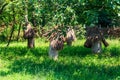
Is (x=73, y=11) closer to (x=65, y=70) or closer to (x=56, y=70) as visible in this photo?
(x=65, y=70)

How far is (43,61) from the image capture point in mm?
16453

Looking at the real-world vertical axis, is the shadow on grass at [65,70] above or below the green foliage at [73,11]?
below

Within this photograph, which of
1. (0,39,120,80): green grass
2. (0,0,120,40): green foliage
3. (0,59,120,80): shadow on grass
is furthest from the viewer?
(0,59,120,80): shadow on grass

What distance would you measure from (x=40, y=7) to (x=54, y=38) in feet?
15.7

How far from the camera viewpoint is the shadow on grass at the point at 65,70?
1269 cm

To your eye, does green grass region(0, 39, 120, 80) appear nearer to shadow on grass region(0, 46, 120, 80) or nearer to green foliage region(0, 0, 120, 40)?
shadow on grass region(0, 46, 120, 80)

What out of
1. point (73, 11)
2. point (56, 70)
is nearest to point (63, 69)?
point (56, 70)

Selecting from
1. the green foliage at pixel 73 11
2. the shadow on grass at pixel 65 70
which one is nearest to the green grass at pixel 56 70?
the shadow on grass at pixel 65 70

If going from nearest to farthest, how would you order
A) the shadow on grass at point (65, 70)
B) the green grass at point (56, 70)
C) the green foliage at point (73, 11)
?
the green foliage at point (73, 11) < the green grass at point (56, 70) < the shadow on grass at point (65, 70)

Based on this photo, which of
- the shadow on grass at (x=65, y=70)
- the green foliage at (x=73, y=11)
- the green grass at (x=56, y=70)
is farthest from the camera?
the shadow on grass at (x=65, y=70)

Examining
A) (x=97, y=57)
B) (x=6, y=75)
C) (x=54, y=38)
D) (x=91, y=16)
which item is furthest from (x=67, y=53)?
(x=91, y=16)

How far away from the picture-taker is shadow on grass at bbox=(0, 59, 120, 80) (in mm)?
12688

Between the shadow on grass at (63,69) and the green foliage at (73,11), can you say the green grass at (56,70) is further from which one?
the green foliage at (73,11)

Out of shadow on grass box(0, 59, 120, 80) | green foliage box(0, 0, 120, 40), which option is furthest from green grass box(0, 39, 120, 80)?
green foliage box(0, 0, 120, 40)
